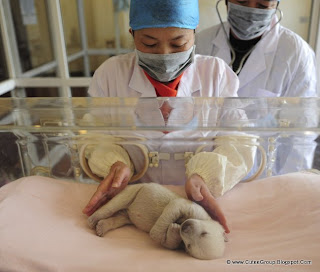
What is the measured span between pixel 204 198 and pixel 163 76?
476 mm

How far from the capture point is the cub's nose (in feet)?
2.72

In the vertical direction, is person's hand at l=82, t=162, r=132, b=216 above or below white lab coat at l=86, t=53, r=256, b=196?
below

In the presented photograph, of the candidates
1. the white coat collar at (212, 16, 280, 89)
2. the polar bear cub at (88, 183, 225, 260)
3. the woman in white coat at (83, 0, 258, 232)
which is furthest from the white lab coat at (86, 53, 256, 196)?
the white coat collar at (212, 16, 280, 89)

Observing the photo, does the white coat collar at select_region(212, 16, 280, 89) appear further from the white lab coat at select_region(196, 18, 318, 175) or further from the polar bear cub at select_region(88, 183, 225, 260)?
the polar bear cub at select_region(88, 183, 225, 260)

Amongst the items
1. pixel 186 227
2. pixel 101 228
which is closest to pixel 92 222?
pixel 101 228

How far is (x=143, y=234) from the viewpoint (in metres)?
0.89

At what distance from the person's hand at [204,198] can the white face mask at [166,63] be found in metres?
0.40

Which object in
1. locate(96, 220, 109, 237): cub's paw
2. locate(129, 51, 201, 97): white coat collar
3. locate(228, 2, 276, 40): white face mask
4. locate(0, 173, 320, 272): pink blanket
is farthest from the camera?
locate(228, 2, 276, 40): white face mask

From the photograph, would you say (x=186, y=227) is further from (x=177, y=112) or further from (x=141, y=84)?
(x=141, y=84)

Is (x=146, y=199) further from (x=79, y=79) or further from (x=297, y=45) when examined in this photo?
(x=79, y=79)

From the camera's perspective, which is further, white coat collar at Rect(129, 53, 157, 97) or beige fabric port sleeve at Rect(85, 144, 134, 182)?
white coat collar at Rect(129, 53, 157, 97)

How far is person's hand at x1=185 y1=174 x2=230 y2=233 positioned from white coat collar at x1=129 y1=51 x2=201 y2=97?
391mm

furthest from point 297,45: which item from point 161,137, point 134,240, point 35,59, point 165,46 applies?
point 35,59

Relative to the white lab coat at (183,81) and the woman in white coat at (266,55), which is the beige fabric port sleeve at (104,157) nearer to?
the white lab coat at (183,81)
